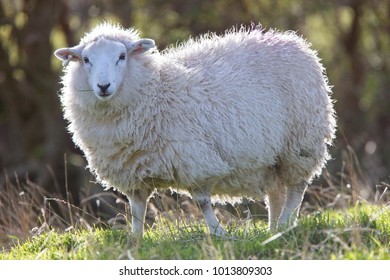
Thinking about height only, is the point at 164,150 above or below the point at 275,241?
above

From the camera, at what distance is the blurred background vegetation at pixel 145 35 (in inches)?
539

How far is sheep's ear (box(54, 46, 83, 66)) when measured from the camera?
6.09 metres

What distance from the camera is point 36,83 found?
Result: 46.5 feet

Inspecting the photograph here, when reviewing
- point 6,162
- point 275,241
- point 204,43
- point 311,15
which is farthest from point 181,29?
point 275,241

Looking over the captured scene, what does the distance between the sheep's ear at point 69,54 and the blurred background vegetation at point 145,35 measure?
591 centimetres

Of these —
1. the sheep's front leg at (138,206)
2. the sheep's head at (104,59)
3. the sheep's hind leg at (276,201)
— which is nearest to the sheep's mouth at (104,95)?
the sheep's head at (104,59)

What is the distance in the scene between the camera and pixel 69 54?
20.2 feet

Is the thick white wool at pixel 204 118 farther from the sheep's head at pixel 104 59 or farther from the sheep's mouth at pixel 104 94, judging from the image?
the sheep's mouth at pixel 104 94

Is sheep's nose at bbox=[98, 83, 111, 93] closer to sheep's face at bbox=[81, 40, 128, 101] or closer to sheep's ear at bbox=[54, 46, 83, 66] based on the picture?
sheep's face at bbox=[81, 40, 128, 101]

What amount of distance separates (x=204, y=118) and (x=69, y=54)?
3.79 ft

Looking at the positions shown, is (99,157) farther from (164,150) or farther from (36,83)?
(36,83)

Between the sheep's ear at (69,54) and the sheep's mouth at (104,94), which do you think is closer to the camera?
the sheep's mouth at (104,94)

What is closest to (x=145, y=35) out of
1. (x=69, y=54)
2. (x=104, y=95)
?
(x=69, y=54)

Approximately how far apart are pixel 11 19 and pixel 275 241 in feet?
30.8
